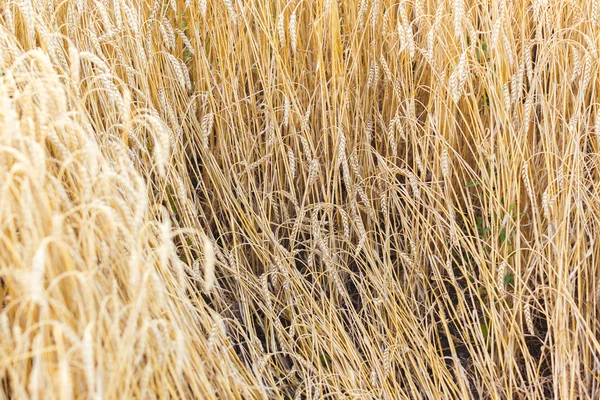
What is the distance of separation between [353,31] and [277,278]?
0.58m

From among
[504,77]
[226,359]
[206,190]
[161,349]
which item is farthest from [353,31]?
[161,349]

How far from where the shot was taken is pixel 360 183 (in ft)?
4.47

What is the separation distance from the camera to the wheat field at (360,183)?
3.72 feet

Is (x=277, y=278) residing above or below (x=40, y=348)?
below

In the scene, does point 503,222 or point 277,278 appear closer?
point 503,222

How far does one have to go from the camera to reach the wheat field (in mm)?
1135

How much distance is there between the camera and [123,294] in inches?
34.9

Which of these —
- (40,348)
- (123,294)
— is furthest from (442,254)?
(40,348)

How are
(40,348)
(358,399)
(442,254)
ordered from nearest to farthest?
(40,348), (358,399), (442,254)

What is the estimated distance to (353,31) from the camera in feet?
4.63

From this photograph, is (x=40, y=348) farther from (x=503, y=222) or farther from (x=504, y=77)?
(x=504, y=77)

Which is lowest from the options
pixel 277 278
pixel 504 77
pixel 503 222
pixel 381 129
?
pixel 277 278

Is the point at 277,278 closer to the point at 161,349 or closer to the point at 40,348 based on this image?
the point at 161,349

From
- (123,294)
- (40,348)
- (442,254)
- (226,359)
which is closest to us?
(40,348)
